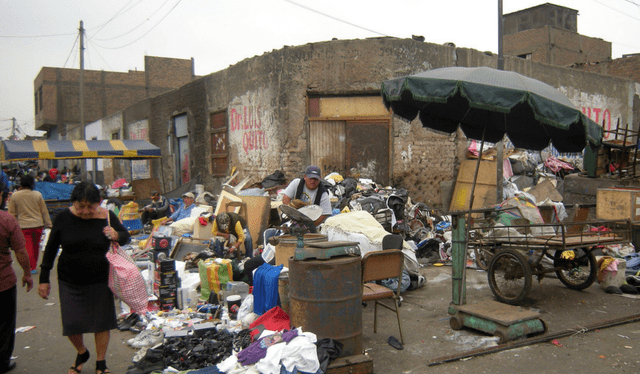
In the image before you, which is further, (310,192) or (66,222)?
(310,192)

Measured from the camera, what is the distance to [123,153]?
14.0m

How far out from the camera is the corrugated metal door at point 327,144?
36.4ft

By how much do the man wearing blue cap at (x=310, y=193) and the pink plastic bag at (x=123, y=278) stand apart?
103 inches

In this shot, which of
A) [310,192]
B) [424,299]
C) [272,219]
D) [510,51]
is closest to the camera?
[424,299]

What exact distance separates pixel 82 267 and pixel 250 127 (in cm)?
893

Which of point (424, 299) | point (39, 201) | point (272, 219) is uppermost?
point (39, 201)

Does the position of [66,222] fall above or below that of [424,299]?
above

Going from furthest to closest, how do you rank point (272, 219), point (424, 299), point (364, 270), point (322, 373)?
point (272, 219) → point (424, 299) → point (364, 270) → point (322, 373)

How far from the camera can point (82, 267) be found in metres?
3.74

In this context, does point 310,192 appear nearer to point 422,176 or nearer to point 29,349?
point 29,349

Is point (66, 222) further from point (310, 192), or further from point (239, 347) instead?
point (310, 192)

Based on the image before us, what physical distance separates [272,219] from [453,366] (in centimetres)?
591

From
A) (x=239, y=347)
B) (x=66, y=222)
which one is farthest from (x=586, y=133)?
(x=66, y=222)

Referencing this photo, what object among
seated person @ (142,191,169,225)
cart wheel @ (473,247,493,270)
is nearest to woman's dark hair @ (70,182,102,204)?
cart wheel @ (473,247,493,270)
